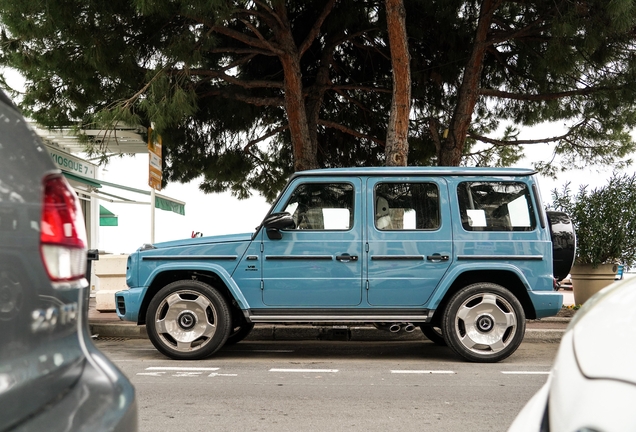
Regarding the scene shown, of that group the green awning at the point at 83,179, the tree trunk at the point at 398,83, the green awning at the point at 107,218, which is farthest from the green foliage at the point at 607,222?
the green awning at the point at 107,218

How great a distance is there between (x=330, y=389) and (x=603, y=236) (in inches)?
301

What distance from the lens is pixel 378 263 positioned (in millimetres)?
7363

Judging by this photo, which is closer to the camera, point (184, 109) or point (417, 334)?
point (417, 334)

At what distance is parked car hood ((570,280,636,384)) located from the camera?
147 centimetres

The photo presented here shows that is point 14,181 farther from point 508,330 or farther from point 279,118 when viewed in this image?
point 279,118

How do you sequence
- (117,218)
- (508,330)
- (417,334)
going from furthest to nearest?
(117,218)
(417,334)
(508,330)

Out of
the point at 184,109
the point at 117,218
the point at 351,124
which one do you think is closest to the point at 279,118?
the point at 351,124

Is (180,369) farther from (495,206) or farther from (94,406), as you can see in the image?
(94,406)

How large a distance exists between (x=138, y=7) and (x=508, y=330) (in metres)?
6.47

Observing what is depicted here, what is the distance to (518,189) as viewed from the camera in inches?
297

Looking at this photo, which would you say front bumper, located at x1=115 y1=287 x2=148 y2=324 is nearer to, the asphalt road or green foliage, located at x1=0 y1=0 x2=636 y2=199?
the asphalt road

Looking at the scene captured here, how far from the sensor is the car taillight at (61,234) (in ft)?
6.07

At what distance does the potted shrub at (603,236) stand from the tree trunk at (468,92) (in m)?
2.38

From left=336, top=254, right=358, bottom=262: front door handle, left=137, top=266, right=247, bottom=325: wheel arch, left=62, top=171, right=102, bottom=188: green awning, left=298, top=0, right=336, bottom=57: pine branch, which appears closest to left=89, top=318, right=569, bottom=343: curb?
left=137, top=266, right=247, bottom=325: wheel arch
